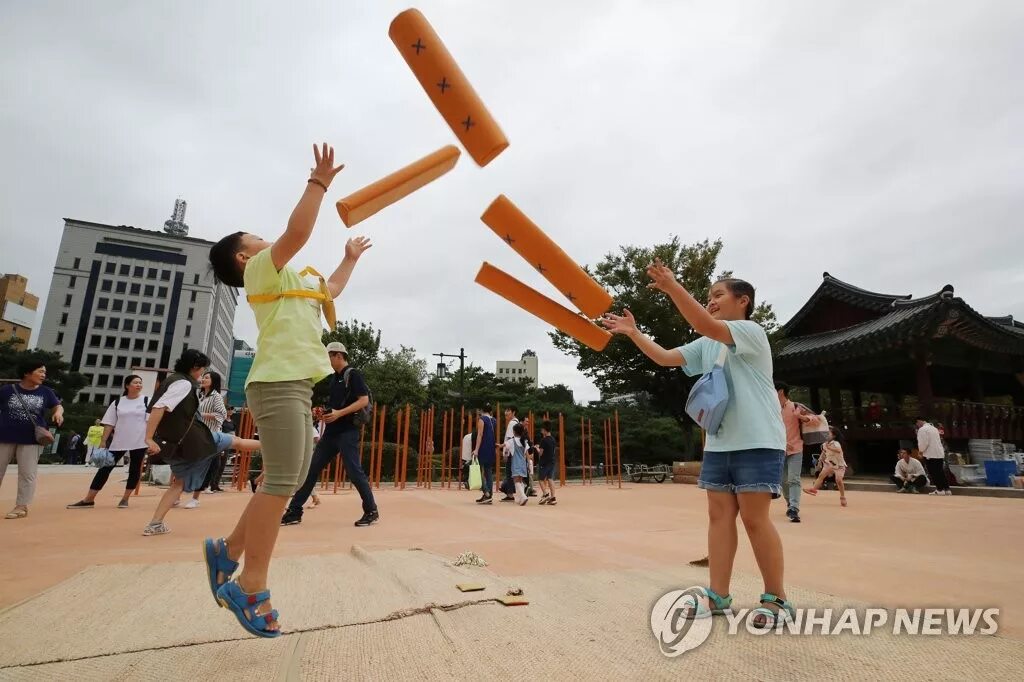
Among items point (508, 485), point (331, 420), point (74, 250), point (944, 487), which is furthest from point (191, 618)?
point (74, 250)

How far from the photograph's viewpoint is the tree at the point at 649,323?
1950 cm

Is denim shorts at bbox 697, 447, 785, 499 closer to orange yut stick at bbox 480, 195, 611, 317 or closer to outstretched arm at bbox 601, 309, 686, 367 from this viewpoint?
outstretched arm at bbox 601, 309, 686, 367

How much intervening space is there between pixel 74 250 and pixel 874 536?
88.1m

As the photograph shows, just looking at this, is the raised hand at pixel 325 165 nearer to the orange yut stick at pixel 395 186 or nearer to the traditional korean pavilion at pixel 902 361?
the orange yut stick at pixel 395 186

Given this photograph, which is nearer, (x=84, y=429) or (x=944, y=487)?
(x=944, y=487)

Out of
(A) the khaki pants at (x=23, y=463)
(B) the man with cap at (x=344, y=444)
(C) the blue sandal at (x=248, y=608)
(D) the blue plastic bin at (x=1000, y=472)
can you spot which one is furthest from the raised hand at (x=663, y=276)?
(D) the blue plastic bin at (x=1000, y=472)

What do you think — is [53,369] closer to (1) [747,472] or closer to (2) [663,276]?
(2) [663,276]

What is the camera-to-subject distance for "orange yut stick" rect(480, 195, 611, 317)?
10.7ft

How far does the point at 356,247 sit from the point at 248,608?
70.4 inches

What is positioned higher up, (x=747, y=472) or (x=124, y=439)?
(x=124, y=439)

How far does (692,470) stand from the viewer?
1664 centimetres

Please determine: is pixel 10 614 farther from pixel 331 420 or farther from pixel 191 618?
pixel 331 420

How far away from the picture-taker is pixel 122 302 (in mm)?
69500

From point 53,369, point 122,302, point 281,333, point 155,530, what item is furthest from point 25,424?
point 122,302
